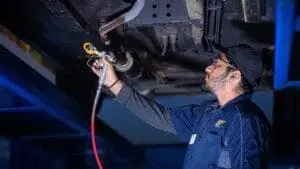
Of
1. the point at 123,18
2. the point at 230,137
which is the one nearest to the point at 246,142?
the point at 230,137

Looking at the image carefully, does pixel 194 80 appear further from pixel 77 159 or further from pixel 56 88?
pixel 77 159

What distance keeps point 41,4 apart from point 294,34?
0.90m

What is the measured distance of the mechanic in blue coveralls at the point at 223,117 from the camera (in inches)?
54.2

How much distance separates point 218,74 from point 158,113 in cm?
29

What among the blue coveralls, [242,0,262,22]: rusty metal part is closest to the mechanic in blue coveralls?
the blue coveralls

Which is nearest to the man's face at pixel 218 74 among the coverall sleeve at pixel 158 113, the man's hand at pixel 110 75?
the coverall sleeve at pixel 158 113

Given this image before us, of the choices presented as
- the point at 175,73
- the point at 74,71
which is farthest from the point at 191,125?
the point at 74,71

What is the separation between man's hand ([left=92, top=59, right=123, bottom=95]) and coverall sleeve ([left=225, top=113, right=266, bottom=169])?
45 centimetres

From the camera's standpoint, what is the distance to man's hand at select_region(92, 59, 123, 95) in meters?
1.54

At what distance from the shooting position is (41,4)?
1634 millimetres

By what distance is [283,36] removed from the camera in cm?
130

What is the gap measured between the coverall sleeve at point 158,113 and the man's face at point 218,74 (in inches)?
5.9

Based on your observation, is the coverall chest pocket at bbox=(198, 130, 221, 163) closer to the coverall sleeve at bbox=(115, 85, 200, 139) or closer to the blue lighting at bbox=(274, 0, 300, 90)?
the coverall sleeve at bbox=(115, 85, 200, 139)

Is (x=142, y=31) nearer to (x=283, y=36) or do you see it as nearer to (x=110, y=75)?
(x=110, y=75)
